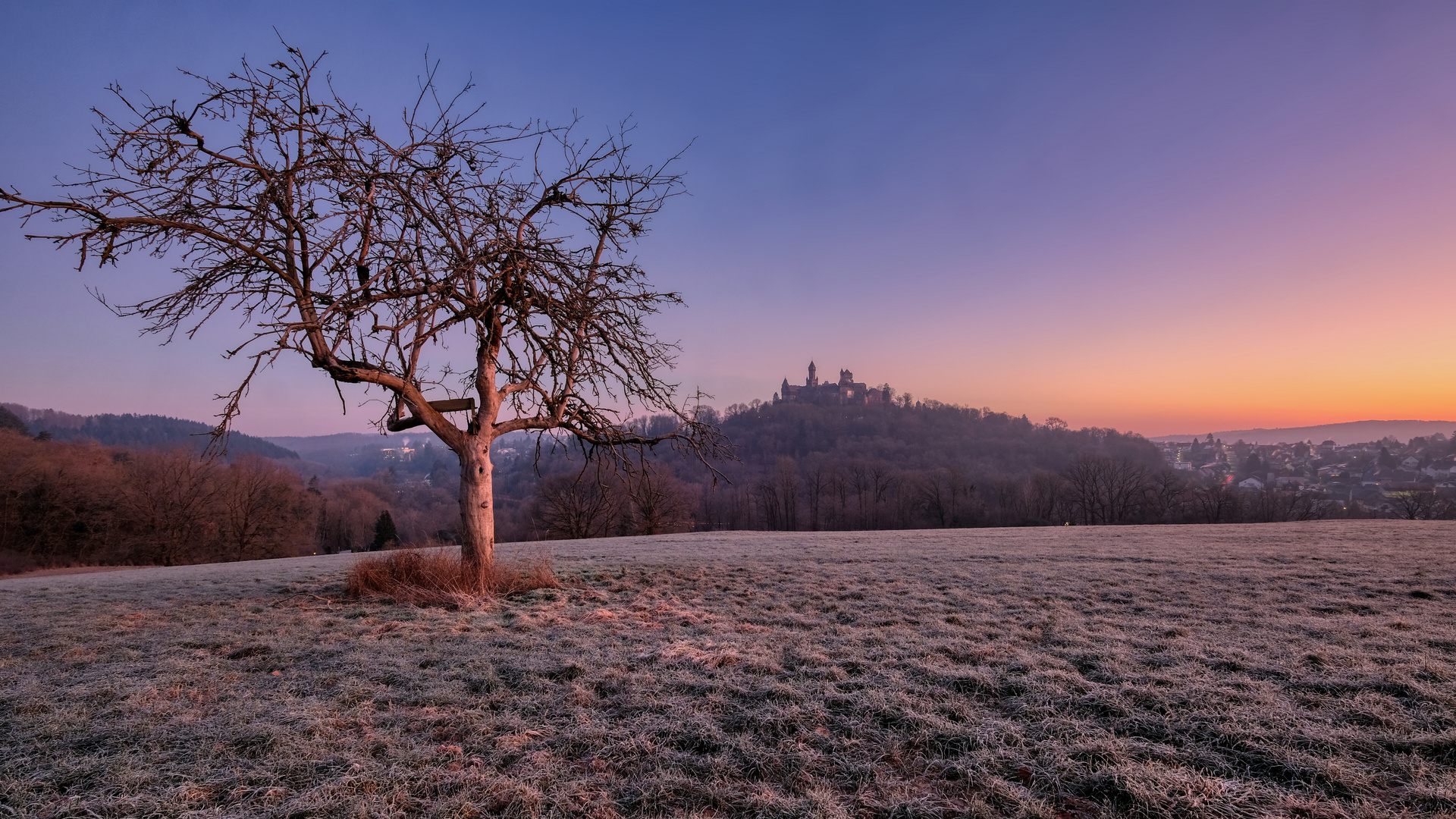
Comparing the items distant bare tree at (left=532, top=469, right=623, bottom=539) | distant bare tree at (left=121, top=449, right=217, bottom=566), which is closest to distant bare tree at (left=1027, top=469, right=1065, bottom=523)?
distant bare tree at (left=532, top=469, right=623, bottom=539)

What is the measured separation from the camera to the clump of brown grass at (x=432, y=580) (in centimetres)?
711

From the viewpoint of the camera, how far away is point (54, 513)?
32.6 meters

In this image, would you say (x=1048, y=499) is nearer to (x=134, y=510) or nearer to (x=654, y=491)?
(x=654, y=491)

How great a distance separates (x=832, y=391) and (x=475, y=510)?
15539 cm

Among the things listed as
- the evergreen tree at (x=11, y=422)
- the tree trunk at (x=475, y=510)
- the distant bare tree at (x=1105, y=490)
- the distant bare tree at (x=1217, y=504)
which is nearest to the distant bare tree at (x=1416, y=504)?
the distant bare tree at (x=1217, y=504)

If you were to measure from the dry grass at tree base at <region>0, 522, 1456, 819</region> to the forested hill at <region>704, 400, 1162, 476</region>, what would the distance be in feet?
253

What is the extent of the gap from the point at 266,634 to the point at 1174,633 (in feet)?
27.6

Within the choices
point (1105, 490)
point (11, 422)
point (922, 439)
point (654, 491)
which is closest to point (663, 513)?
point (654, 491)

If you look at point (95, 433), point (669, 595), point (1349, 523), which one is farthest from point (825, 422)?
point (95, 433)

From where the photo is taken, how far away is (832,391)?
159750mm

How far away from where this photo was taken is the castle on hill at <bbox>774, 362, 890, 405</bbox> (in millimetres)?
145750

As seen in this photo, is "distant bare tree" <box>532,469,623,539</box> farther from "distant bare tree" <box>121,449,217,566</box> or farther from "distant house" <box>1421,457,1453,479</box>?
"distant house" <box>1421,457,1453,479</box>

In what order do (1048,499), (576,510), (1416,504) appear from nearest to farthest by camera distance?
(576,510) → (1416,504) → (1048,499)

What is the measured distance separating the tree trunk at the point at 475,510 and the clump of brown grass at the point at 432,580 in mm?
171
